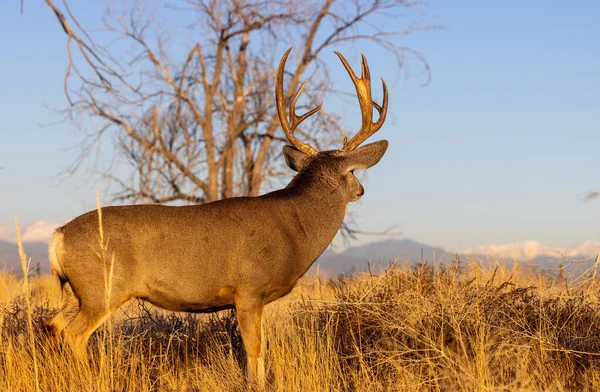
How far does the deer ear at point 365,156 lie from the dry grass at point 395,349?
1197 mm

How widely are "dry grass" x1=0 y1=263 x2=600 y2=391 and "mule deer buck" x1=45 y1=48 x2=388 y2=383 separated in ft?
A: 1.16

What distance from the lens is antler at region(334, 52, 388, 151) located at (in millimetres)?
7582

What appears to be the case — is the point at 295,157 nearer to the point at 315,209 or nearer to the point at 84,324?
the point at 315,209

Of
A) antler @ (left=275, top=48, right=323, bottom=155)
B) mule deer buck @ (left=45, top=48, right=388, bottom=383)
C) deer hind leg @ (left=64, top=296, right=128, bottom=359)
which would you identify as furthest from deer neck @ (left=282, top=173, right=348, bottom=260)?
deer hind leg @ (left=64, top=296, right=128, bottom=359)

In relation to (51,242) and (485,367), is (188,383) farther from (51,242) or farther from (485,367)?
(485,367)

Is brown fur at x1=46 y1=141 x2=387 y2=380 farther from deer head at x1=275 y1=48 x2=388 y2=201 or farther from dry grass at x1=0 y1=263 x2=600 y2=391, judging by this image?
deer head at x1=275 y1=48 x2=388 y2=201

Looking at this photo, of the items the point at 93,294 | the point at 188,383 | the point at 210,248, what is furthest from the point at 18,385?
the point at 210,248

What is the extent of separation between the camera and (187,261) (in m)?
6.25

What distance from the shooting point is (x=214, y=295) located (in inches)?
248

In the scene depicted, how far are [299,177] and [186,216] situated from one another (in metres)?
1.36

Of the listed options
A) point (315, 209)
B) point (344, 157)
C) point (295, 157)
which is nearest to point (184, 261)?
point (315, 209)

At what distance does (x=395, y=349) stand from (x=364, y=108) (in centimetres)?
284

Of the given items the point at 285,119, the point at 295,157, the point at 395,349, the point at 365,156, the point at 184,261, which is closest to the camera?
the point at 395,349

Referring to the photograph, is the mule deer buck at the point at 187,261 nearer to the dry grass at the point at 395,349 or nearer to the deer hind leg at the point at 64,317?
the deer hind leg at the point at 64,317
